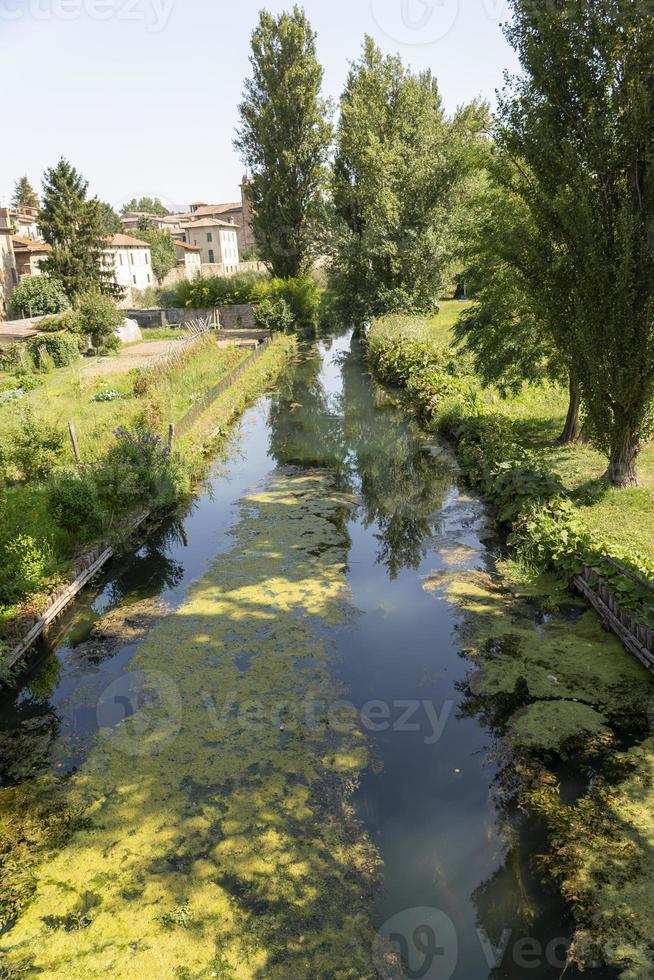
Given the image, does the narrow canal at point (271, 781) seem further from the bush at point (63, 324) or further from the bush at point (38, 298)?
the bush at point (38, 298)

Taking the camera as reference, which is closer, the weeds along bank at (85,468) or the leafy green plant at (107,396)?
the weeds along bank at (85,468)

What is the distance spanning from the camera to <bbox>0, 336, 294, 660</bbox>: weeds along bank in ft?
29.6

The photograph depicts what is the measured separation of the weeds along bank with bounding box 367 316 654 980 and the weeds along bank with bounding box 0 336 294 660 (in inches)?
236

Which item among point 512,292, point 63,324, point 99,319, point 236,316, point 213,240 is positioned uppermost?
point 213,240

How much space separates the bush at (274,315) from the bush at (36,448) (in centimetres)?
2634

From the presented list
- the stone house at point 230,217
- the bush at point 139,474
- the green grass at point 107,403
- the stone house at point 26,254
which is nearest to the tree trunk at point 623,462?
the bush at point 139,474

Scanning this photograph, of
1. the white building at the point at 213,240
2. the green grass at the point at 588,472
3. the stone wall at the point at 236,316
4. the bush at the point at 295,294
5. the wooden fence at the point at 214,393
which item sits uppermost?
the white building at the point at 213,240

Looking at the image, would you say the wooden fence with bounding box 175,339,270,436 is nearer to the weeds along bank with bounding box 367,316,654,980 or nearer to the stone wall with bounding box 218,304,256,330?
the weeds along bank with bounding box 367,316,654,980

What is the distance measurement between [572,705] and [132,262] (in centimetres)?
6125

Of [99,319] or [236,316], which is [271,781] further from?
[236,316]

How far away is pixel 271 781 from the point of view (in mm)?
6133

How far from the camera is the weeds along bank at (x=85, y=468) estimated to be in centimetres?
903

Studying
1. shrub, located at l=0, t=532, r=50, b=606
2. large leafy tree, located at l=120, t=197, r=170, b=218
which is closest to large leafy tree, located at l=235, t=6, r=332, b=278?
shrub, located at l=0, t=532, r=50, b=606

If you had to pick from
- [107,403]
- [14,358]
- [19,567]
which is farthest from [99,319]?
[19,567]
